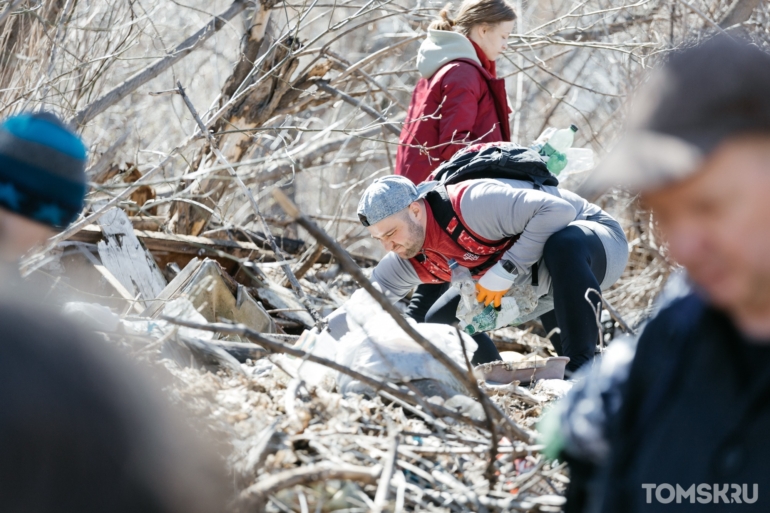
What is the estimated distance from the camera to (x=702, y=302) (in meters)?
1.24

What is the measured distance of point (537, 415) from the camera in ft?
8.45

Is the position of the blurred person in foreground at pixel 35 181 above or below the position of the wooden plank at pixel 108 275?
below

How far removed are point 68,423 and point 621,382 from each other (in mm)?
940

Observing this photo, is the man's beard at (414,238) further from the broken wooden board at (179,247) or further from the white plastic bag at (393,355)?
the broken wooden board at (179,247)

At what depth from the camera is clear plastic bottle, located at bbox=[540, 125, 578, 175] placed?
3975mm

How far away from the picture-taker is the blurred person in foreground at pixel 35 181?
4.29ft

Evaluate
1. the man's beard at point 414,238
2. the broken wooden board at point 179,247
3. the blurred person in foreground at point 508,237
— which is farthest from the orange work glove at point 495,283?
the broken wooden board at point 179,247

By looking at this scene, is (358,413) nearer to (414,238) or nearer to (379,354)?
(379,354)

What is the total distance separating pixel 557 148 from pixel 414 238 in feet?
3.82

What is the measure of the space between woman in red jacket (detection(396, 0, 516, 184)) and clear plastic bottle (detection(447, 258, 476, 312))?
0.82 m

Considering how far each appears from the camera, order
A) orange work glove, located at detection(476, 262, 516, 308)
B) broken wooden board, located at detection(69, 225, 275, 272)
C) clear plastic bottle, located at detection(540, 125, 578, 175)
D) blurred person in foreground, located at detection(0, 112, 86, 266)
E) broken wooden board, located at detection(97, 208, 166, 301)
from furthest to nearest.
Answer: broken wooden board, located at detection(69, 225, 275, 272)
broken wooden board, located at detection(97, 208, 166, 301)
clear plastic bottle, located at detection(540, 125, 578, 175)
orange work glove, located at detection(476, 262, 516, 308)
blurred person in foreground, located at detection(0, 112, 86, 266)

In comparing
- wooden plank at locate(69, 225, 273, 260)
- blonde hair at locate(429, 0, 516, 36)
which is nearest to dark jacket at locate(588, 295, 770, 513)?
blonde hair at locate(429, 0, 516, 36)

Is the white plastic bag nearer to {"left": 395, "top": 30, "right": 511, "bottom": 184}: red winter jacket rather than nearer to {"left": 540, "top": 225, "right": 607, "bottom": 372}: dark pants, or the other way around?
{"left": 540, "top": 225, "right": 607, "bottom": 372}: dark pants

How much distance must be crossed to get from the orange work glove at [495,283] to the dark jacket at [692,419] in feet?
6.55
